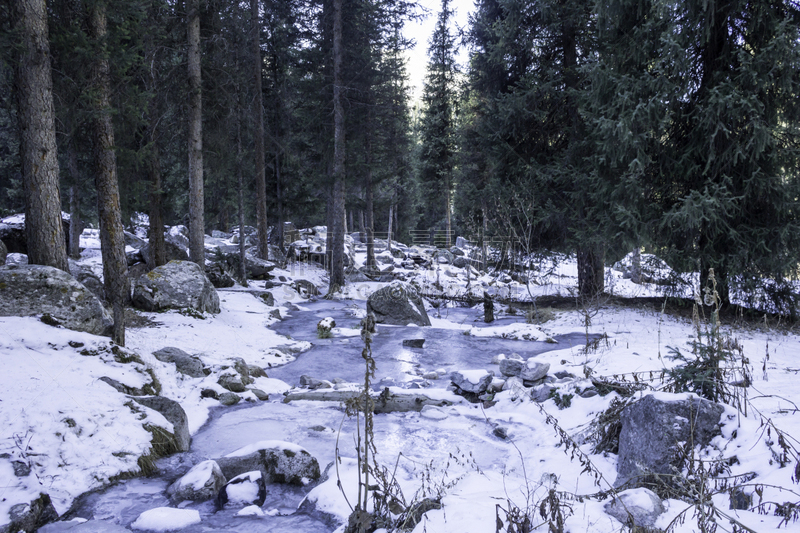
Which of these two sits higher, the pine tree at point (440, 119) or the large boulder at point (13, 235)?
the pine tree at point (440, 119)

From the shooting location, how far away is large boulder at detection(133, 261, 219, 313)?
9.59 metres

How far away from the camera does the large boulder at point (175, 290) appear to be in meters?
9.59

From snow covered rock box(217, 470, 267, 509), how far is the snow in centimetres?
26

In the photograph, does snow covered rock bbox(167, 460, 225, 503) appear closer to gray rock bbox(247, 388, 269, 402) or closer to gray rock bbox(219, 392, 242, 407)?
gray rock bbox(219, 392, 242, 407)

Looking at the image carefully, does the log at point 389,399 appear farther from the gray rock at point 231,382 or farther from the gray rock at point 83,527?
the gray rock at point 83,527

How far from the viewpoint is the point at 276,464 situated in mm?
3982

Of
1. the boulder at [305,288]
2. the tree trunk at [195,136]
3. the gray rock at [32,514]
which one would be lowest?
the gray rock at [32,514]

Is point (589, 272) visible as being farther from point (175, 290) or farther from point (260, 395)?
point (175, 290)

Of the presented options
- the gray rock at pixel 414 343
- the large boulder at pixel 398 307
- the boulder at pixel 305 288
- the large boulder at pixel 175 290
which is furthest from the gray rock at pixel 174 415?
the boulder at pixel 305 288

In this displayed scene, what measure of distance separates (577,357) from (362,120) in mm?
15421

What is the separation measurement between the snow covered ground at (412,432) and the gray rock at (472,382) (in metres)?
0.34

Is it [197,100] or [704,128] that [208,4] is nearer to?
[197,100]

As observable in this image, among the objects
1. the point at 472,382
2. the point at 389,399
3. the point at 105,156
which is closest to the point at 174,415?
the point at 389,399

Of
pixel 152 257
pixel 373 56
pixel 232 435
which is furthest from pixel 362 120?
pixel 232 435
